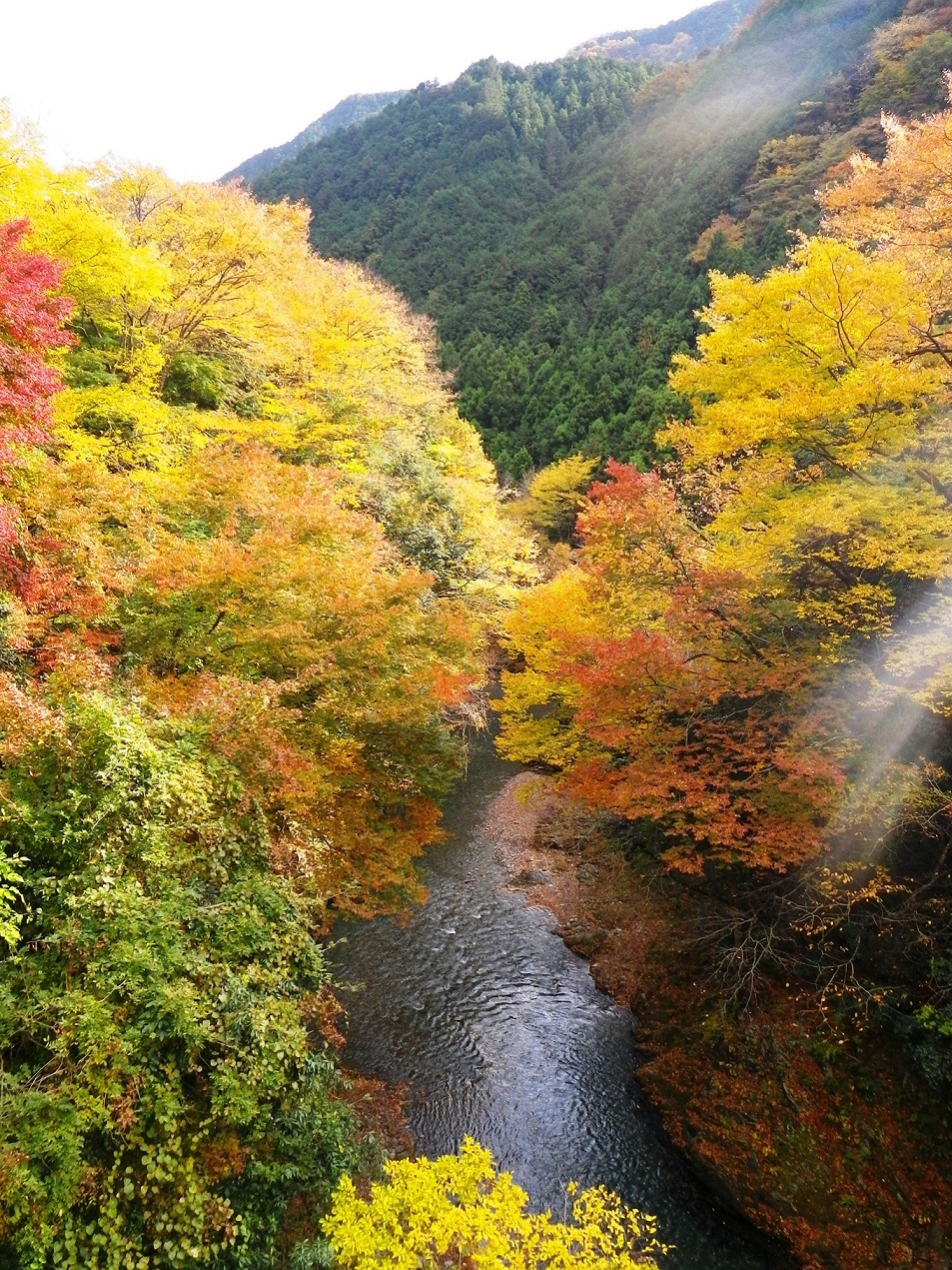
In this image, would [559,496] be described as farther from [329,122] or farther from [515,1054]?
[329,122]

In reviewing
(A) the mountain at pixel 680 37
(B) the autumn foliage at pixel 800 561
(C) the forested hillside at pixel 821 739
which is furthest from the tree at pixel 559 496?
(A) the mountain at pixel 680 37

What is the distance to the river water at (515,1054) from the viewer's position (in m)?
9.39

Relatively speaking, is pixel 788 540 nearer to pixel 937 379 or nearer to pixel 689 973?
pixel 937 379

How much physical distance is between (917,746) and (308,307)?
888 inches

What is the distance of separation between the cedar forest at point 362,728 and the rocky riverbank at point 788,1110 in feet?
0.18

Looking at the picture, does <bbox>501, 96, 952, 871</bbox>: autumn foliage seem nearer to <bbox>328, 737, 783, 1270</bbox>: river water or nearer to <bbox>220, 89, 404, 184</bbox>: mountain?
<bbox>328, 737, 783, 1270</bbox>: river water

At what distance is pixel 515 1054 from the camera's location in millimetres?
11688

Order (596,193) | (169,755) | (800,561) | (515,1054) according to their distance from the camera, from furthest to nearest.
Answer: (596,193), (515,1054), (800,561), (169,755)

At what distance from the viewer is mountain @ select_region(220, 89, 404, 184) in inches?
4437

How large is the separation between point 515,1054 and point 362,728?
276 inches

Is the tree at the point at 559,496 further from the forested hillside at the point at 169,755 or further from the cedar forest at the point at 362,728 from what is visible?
the forested hillside at the point at 169,755

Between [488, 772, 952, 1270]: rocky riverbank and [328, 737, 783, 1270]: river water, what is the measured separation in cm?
47

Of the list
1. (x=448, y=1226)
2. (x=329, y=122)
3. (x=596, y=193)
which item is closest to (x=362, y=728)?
(x=448, y=1226)

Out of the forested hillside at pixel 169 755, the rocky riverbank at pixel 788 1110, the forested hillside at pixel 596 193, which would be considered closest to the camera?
the forested hillside at pixel 169 755
